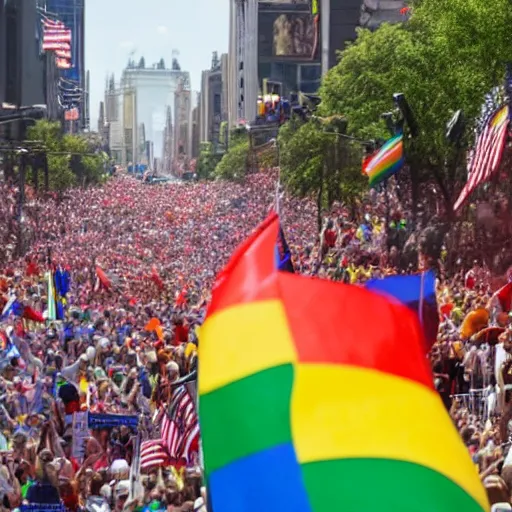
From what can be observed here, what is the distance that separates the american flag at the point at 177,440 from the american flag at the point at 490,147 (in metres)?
7.82

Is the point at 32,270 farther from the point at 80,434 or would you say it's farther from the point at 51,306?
the point at 80,434

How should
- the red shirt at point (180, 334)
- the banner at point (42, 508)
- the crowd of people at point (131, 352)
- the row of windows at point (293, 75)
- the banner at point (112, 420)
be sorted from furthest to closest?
the row of windows at point (293, 75)
the red shirt at point (180, 334)
the banner at point (112, 420)
the crowd of people at point (131, 352)
the banner at point (42, 508)

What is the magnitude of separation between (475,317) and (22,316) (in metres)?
12.0

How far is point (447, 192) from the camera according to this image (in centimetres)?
4450

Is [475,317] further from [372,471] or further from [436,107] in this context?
[436,107]

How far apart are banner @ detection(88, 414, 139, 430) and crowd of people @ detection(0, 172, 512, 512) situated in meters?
0.02

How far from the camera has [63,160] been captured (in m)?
102

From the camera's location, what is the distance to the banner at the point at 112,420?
16906 millimetres

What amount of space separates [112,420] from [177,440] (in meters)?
2.05

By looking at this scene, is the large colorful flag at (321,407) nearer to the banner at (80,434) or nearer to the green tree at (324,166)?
the banner at (80,434)

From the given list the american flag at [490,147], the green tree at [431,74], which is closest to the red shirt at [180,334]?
the american flag at [490,147]

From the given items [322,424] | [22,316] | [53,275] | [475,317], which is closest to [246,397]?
[322,424]

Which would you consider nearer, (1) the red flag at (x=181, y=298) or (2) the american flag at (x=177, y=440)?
(2) the american flag at (x=177, y=440)

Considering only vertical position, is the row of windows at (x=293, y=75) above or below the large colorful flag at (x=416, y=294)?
below
